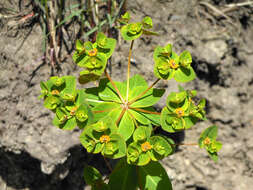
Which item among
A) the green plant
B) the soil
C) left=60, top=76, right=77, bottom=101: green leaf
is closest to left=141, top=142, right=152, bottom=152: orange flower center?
left=60, top=76, right=77, bottom=101: green leaf

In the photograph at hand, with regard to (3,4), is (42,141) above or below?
below

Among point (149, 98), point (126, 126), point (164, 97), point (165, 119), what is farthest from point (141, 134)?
point (164, 97)

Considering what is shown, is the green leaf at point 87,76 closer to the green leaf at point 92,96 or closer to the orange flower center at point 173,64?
the green leaf at point 92,96

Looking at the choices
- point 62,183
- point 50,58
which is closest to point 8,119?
point 50,58

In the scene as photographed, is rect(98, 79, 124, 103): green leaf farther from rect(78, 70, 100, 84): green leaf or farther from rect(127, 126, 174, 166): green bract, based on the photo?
rect(127, 126, 174, 166): green bract

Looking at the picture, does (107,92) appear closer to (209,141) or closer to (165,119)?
(165,119)

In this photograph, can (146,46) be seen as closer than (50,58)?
No

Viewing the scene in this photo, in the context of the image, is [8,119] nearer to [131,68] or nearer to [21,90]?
[21,90]
